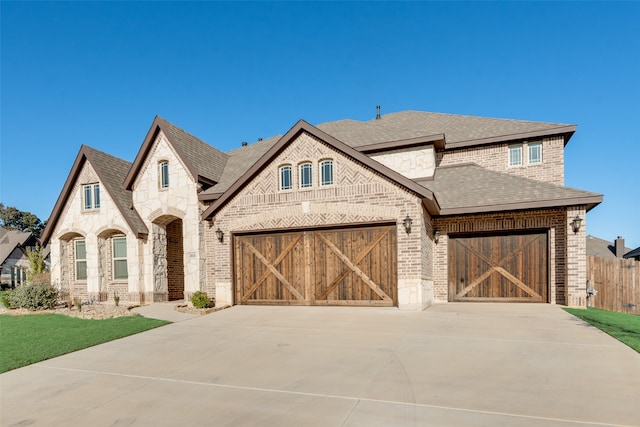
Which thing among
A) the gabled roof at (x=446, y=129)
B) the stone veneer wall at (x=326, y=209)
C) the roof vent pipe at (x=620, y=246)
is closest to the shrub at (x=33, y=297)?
the stone veneer wall at (x=326, y=209)

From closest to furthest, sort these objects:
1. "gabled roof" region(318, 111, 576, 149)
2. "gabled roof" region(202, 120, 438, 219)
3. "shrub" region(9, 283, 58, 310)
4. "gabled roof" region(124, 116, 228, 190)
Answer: "gabled roof" region(202, 120, 438, 219) → "shrub" region(9, 283, 58, 310) → "gabled roof" region(318, 111, 576, 149) → "gabled roof" region(124, 116, 228, 190)

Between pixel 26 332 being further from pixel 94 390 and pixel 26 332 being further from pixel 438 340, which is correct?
pixel 438 340

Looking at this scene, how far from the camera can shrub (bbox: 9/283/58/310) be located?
13094 millimetres

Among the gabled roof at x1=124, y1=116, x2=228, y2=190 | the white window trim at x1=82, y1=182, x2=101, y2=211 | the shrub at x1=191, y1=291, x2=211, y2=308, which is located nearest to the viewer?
the shrub at x1=191, y1=291, x2=211, y2=308

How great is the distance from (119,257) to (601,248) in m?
45.6

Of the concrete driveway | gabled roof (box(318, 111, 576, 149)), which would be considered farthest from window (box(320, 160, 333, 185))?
the concrete driveway

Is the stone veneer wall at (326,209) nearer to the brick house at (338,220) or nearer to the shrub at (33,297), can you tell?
the brick house at (338,220)

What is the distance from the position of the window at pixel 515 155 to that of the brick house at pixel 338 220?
0.06m

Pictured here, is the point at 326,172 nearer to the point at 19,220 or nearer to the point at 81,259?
the point at 81,259

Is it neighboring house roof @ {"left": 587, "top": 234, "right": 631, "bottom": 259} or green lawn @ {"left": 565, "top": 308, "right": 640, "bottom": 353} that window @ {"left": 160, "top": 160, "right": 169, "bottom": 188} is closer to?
green lawn @ {"left": 565, "top": 308, "right": 640, "bottom": 353}

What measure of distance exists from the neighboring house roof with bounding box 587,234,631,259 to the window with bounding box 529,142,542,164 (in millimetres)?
28494

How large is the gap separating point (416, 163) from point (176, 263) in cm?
1170

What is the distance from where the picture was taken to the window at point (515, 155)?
1493 centimetres

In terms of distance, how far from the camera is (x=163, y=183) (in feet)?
50.0
